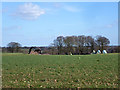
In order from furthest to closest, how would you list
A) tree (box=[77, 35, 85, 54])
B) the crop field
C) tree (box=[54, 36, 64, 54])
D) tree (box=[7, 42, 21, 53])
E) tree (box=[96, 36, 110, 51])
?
tree (box=[54, 36, 64, 54])
tree (box=[7, 42, 21, 53])
tree (box=[77, 35, 85, 54])
tree (box=[96, 36, 110, 51])
the crop field

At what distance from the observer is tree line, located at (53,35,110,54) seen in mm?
60281

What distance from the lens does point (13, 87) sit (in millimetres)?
6648

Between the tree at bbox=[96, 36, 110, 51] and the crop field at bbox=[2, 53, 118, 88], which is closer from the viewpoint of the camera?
the crop field at bbox=[2, 53, 118, 88]

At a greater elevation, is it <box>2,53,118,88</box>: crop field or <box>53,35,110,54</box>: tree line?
<box>53,35,110,54</box>: tree line

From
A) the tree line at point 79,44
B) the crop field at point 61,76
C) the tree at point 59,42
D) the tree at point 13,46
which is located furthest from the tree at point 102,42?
the crop field at point 61,76

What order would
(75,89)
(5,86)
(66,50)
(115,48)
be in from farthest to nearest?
1. (66,50)
2. (115,48)
3. (5,86)
4. (75,89)

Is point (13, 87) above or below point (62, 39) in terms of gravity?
below

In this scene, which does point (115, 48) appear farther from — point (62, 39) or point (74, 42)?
point (62, 39)

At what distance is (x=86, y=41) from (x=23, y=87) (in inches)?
2240

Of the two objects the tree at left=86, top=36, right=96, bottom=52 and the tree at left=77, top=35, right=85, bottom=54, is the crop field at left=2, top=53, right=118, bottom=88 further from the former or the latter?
the tree at left=86, top=36, right=96, bottom=52

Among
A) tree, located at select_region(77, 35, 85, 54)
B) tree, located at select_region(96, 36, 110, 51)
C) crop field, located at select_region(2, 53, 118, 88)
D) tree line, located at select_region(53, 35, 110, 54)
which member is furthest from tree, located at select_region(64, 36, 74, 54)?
crop field, located at select_region(2, 53, 118, 88)

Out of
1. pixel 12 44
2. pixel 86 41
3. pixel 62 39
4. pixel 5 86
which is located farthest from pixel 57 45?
pixel 5 86

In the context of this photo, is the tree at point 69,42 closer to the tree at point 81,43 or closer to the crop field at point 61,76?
the tree at point 81,43

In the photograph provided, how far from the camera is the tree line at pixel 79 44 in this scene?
2373 inches
